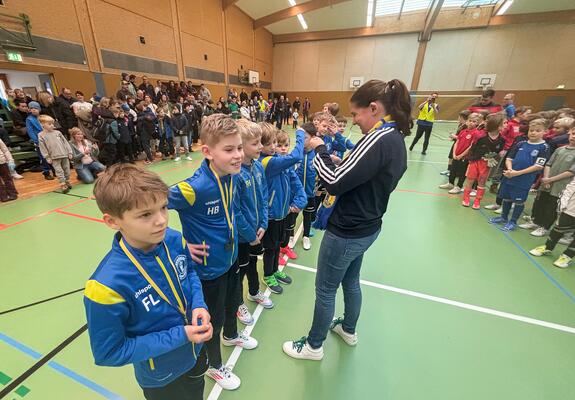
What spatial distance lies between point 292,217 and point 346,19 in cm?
1949

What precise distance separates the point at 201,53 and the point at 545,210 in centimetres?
1481

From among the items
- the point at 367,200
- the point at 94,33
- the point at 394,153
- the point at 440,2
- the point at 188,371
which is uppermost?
the point at 440,2

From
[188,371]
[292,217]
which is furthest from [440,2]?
[188,371]

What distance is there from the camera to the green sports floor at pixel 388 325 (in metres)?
1.64

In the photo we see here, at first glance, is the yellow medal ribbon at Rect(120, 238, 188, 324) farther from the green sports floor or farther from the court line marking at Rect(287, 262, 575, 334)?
the court line marking at Rect(287, 262, 575, 334)

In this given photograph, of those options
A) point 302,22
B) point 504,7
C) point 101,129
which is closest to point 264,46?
point 302,22

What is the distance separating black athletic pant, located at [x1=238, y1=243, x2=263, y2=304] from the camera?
73.6 inches

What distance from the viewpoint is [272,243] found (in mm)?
2311

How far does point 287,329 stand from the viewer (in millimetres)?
2045

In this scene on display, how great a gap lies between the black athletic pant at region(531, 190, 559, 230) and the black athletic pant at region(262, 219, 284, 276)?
3833 mm

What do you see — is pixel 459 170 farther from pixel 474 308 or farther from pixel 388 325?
pixel 388 325

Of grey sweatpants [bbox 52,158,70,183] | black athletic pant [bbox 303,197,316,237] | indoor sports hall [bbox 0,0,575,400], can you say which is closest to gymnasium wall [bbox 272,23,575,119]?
indoor sports hall [bbox 0,0,575,400]

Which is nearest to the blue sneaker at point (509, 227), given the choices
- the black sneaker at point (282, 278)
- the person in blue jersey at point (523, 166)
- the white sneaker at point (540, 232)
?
the person in blue jersey at point (523, 166)

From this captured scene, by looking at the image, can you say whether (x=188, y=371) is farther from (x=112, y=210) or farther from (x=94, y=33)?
(x=94, y=33)
